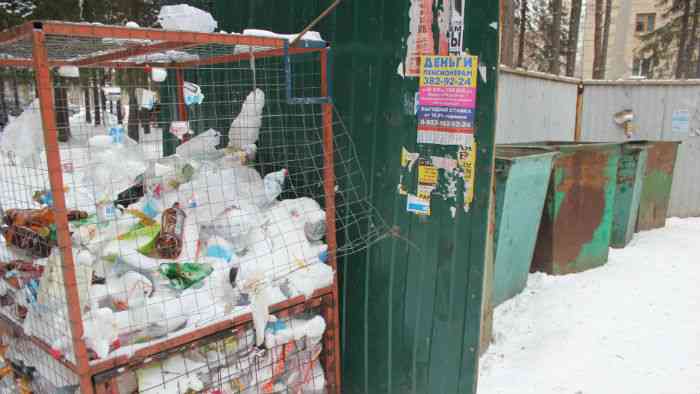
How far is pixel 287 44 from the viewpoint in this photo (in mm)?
2209

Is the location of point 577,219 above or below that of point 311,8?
below

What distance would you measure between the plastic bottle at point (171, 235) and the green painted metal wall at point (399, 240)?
3.08ft

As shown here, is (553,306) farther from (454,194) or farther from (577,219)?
(454,194)

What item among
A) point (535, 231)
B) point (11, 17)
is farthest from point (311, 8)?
point (11, 17)

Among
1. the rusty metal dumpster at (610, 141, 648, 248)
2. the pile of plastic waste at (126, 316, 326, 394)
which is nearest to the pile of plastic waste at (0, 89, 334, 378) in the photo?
the pile of plastic waste at (126, 316, 326, 394)

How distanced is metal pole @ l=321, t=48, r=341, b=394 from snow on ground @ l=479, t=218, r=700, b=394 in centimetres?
101

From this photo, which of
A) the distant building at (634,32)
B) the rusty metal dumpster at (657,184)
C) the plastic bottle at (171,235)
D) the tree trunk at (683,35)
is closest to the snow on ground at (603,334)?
the rusty metal dumpster at (657,184)

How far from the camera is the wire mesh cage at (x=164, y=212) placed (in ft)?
6.05

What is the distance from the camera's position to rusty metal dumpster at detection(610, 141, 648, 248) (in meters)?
5.20

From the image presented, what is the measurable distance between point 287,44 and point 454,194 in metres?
1.00

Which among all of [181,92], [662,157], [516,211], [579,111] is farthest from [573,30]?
[181,92]

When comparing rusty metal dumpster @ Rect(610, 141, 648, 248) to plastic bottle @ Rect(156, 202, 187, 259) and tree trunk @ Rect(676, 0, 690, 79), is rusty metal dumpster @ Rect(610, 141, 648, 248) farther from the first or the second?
tree trunk @ Rect(676, 0, 690, 79)

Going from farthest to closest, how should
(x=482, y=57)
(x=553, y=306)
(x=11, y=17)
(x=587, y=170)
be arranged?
(x=11, y=17) < (x=587, y=170) < (x=553, y=306) < (x=482, y=57)

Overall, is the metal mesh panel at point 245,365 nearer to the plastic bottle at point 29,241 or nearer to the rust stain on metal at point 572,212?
the plastic bottle at point 29,241
